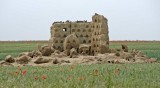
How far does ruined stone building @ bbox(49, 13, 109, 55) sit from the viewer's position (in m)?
38.2

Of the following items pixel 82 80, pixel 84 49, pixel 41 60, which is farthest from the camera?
pixel 84 49

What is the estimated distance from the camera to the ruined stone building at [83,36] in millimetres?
38188

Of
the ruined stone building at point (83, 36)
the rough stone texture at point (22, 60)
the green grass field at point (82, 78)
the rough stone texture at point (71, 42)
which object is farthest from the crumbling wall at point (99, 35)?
the green grass field at point (82, 78)

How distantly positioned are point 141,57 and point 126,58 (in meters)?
3.17

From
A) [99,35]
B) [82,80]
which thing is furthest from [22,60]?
[82,80]

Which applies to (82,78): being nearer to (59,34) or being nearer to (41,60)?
(41,60)

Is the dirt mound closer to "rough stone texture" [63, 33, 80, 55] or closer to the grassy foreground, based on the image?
"rough stone texture" [63, 33, 80, 55]

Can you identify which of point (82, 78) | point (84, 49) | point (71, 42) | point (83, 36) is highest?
point (83, 36)

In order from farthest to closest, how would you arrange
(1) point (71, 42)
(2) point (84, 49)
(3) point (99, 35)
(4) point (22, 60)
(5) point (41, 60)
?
(2) point (84, 49) → (1) point (71, 42) → (3) point (99, 35) → (4) point (22, 60) → (5) point (41, 60)

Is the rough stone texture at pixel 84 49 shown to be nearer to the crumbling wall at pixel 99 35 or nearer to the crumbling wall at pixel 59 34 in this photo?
the crumbling wall at pixel 99 35

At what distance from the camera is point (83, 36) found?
42625mm

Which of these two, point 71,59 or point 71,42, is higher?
point 71,42

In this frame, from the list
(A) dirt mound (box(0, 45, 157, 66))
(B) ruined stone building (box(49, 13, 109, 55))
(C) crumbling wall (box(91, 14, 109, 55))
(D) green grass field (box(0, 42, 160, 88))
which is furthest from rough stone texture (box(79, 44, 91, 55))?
(D) green grass field (box(0, 42, 160, 88))

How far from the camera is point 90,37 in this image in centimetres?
4275
